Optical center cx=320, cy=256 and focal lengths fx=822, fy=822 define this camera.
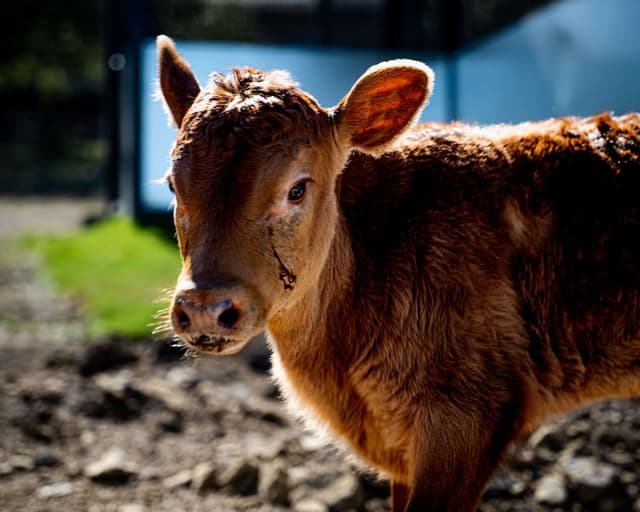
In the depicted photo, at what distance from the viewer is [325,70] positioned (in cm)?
1077

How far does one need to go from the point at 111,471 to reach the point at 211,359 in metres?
2.30

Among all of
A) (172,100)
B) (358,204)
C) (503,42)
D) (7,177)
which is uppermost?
(503,42)

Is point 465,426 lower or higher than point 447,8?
lower

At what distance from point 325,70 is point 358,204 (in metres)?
7.29

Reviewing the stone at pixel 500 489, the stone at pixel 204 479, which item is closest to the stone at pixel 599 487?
the stone at pixel 500 489

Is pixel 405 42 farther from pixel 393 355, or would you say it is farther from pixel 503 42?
pixel 393 355

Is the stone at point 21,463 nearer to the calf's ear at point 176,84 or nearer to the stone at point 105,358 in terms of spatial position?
the stone at point 105,358

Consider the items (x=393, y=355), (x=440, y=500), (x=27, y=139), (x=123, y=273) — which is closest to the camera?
(x=440, y=500)

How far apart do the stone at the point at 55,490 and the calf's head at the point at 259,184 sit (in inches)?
88.3

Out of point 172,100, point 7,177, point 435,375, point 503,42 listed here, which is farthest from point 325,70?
point 7,177

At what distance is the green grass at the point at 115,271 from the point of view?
843 cm

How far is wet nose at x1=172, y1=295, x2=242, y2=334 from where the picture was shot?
2801 millimetres

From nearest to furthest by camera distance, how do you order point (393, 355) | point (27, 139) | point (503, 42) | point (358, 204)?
point (393, 355) → point (358, 204) → point (503, 42) → point (27, 139)

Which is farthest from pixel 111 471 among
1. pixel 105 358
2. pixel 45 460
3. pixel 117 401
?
pixel 105 358
